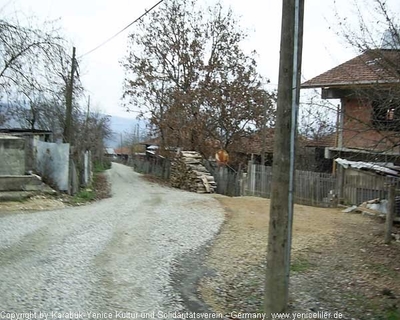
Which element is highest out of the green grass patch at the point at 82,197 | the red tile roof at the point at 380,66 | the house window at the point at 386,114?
the red tile roof at the point at 380,66

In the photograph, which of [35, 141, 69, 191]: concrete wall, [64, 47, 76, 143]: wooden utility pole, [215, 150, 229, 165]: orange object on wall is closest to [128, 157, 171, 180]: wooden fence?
[215, 150, 229, 165]: orange object on wall

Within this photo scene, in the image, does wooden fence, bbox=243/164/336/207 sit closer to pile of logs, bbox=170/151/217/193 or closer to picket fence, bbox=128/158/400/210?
picket fence, bbox=128/158/400/210

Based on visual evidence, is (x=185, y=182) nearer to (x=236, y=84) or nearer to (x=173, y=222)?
(x=236, y=84)

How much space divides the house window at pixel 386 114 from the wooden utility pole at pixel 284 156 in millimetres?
3816

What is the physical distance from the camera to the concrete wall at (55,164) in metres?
16.2

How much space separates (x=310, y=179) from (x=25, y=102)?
11978 mm

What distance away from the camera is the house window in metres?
8.29

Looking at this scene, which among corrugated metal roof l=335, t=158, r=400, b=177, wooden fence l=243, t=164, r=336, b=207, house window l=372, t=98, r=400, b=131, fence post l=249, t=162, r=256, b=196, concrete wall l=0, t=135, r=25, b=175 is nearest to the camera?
house window l=372, t=98, r=400, b=131

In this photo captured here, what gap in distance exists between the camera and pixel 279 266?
482 centimetres

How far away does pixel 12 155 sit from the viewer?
14.7 metres

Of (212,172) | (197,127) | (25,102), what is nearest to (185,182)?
(212,172)

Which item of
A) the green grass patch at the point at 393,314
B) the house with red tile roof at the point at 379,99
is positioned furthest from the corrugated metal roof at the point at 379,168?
the green grass patch at the point at 393,314

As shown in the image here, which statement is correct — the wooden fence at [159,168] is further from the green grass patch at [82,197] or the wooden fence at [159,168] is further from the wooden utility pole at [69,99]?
the green grass patch at [82,197]

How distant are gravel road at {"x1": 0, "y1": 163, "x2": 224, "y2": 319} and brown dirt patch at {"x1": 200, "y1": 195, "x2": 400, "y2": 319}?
2.07 feet
